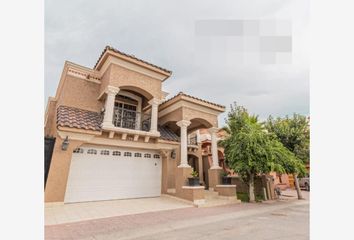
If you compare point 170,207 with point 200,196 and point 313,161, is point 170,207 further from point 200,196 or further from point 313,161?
point 313,161

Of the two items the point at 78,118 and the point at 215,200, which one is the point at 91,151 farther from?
the point at 215,200

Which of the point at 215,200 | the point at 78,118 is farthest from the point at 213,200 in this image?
the point at 78,118

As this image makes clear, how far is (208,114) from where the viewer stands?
1380 centimetres

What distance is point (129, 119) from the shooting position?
12727 mm

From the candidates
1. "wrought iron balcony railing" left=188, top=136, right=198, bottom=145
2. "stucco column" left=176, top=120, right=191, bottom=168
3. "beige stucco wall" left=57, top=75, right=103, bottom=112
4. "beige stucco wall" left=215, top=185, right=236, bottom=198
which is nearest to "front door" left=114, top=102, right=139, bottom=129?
"beige stucco wall" left=57, top=75, right=103, bottom=112

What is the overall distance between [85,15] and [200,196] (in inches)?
375

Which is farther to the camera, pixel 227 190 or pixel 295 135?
pixel 295 135

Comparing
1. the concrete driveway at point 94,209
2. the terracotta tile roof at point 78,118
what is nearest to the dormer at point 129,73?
the terracotta tile roof at point 78,118

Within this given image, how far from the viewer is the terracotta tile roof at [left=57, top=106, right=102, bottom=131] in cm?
930

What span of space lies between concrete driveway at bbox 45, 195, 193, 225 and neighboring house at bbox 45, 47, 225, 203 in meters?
0.52

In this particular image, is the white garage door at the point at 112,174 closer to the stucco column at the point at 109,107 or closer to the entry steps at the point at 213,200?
the stucco column at the point at 109,107

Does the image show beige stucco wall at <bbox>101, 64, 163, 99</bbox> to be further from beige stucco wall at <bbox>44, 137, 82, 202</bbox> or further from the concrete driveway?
the concrete driveway

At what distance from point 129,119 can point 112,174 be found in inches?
133

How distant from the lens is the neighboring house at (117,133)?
9.48m
